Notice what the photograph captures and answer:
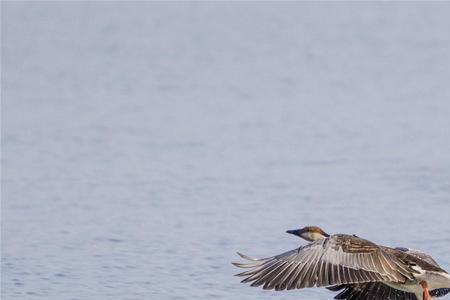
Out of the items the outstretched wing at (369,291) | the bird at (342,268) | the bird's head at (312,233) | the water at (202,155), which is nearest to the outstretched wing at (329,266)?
the bird at (342,268)

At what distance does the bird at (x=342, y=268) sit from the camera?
9.52 metres

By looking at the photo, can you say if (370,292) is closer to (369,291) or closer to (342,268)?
(369,291)

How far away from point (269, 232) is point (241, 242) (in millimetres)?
577

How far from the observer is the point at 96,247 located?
13180 millimetres

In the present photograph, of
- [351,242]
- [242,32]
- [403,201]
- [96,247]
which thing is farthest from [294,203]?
[242,32]

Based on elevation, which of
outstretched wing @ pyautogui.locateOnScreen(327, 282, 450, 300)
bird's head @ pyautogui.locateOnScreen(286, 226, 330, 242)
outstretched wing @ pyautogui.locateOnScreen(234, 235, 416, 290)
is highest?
bird's head @ pyautogui.locateOnScreen(286, 226, 330, 242)

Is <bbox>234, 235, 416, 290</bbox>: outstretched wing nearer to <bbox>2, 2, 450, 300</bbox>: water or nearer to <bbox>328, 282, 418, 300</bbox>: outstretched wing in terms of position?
<bbox>328, 282, 418, 300</bbox>: outstretched wing

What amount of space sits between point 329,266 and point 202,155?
26.7ft

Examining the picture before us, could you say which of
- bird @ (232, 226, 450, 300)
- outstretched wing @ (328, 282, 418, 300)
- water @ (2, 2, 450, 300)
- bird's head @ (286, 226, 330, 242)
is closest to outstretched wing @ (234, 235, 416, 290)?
bird @ (232, 226, 450, 300)

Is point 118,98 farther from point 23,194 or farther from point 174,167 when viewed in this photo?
point 23,194

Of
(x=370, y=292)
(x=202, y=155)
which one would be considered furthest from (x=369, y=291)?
(x=202, y=155)

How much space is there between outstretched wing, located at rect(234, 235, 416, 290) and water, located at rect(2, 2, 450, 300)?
1.64 m

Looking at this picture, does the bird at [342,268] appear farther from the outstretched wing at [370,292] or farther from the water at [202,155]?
the water at [202,155]

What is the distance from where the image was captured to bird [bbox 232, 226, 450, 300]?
9523 mm
